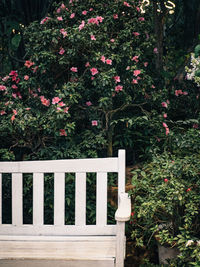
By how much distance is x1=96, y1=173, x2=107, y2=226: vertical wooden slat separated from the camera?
2084 mm

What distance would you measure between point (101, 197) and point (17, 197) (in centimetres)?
53

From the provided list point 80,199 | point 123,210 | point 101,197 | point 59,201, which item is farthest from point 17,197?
point 123,210

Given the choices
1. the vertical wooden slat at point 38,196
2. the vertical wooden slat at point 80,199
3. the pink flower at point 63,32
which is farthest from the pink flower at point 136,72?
the vertical wooden slat at point 38,196

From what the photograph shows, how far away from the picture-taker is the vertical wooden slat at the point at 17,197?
208 cm

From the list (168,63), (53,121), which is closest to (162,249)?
(53,121)

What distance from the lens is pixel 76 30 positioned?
258cm

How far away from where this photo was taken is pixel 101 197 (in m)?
2.09

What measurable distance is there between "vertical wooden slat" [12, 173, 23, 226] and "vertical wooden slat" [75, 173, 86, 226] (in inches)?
13.8

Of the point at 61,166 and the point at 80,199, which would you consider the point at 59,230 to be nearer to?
the point at 80,199

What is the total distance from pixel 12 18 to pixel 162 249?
2583mm

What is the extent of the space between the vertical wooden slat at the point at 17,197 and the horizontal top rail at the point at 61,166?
46 mm

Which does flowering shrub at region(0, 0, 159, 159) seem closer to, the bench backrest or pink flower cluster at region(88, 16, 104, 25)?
pink flower cluster at region(88, 16, 104, 25)

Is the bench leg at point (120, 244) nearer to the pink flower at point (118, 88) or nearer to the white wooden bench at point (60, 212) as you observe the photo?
the white wooden bench at point (60, 212)

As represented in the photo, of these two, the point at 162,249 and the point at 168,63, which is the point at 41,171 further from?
the point at 168,63
